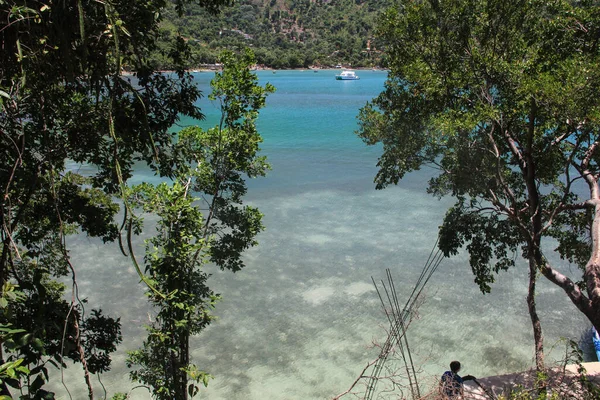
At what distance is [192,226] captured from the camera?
4.97 metres

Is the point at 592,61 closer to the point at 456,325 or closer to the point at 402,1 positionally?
the point at 402,1

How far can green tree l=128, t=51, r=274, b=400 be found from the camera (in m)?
4.82

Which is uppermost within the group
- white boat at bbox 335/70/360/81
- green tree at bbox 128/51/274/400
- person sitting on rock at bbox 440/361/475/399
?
green tree at bbox 128/51/274/400

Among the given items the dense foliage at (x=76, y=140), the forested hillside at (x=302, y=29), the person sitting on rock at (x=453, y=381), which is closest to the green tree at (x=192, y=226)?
the dense foliage at (x=76, y=140)

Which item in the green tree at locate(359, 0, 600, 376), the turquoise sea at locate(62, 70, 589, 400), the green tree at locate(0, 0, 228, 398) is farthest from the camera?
the turquoise sea at locate(62, 70, 589, 400)

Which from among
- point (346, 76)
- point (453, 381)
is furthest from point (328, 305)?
point (346, 76)

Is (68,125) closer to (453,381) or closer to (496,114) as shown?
(453,381)

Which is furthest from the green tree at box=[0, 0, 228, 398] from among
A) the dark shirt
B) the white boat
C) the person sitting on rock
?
the white boat

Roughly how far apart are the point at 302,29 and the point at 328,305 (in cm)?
14563

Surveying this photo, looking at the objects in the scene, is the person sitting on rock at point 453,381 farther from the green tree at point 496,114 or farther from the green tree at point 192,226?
the green tree at point 192,226

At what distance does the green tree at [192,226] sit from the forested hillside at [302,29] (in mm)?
90209

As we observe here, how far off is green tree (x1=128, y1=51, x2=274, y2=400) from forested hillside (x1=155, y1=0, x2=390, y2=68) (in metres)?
90.2

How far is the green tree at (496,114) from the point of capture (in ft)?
18.8

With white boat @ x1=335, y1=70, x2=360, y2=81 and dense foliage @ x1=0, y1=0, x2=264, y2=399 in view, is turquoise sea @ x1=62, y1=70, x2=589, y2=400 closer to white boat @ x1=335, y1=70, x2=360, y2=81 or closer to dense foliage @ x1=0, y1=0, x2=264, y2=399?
dense foliage @ x1=0, y1=0, x2=264, y2=399
